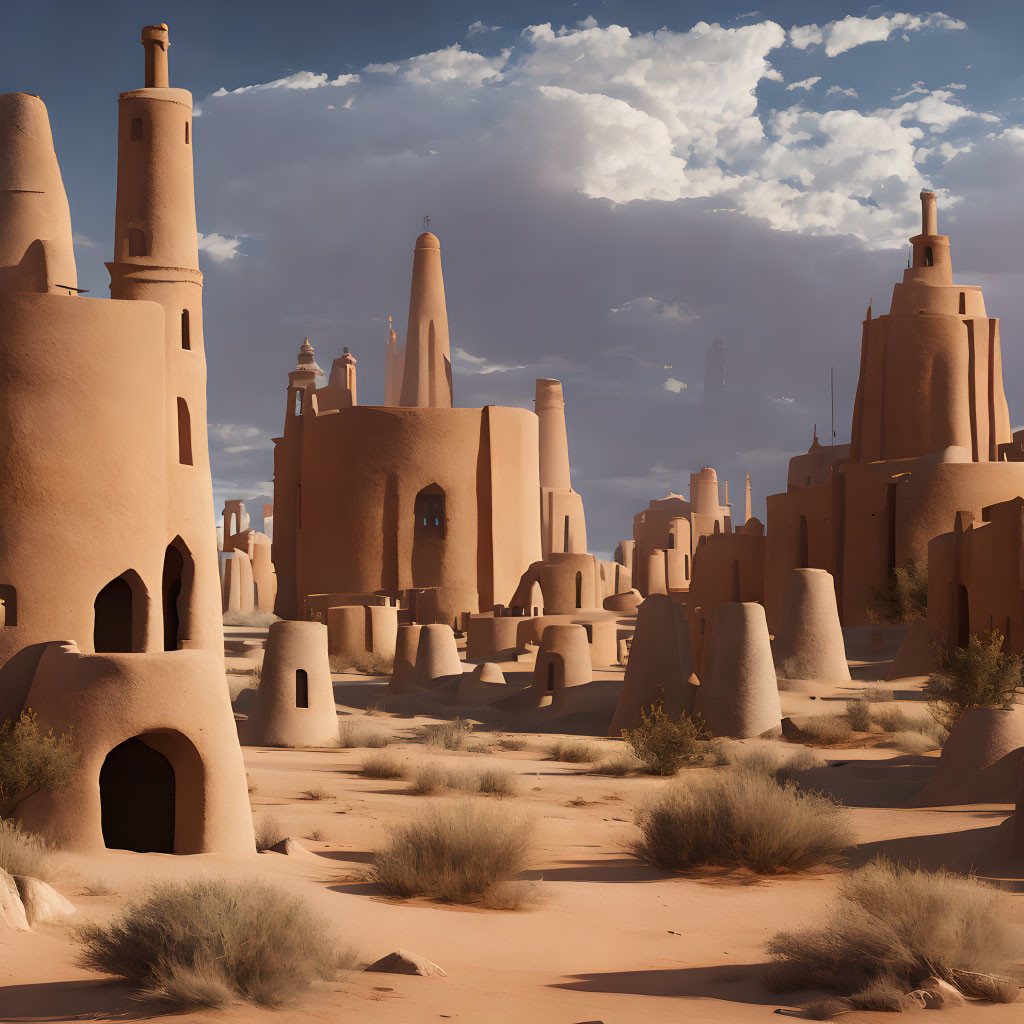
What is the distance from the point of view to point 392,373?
212 ft

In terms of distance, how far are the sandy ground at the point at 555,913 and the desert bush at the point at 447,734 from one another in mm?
2581

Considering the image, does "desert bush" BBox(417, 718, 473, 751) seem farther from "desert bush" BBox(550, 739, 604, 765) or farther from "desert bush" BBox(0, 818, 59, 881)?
"desert bush" BBox(0, 818, 59, 881)

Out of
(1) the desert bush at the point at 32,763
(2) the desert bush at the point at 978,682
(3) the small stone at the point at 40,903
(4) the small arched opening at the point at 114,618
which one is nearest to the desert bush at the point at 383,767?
(4) the small arched opening at the point at 114,618

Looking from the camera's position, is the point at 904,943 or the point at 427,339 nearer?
the point at 904,943

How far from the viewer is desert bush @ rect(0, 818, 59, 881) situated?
7.73 meters

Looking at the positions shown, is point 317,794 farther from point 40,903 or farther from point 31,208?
point 31,208

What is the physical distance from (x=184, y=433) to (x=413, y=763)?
498 cm

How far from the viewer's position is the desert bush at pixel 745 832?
384 inches

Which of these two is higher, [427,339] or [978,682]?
[427,339]

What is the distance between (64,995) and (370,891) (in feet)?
11.2

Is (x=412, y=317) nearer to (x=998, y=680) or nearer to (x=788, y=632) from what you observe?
(x=788, y=632)

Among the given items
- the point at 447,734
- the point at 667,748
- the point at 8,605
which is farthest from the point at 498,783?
the point at 8,605

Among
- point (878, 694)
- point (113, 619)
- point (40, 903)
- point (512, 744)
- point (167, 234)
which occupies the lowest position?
point (512, 744)

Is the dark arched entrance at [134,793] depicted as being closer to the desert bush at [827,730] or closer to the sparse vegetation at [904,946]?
the sparse vegetation at [904,946]
